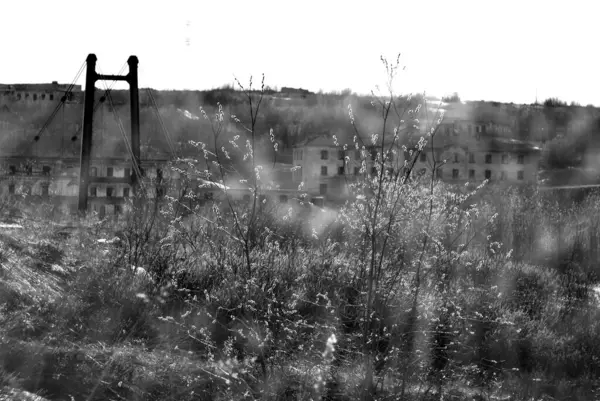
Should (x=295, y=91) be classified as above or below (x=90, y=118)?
above

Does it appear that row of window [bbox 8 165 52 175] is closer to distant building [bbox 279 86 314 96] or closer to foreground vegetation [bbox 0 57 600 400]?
foreground vegetation [bbox 0 57 600 400]

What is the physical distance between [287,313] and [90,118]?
1375 cm

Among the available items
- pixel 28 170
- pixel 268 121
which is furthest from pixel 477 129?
pixel 28 170

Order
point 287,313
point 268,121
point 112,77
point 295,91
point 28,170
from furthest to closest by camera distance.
Answer: 1. point 295,91
2. point 268,121
3. point 28,170
4. point 112,77
5. point 287,313

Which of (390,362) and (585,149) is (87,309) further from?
(585,149)

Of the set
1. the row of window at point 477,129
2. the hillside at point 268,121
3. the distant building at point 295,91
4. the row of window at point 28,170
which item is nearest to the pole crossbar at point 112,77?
the row of window at point 28,170

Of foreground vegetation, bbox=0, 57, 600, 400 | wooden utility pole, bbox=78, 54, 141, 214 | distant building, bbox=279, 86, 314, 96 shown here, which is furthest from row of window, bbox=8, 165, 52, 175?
distant building, bbox=279, 86, 314, 96

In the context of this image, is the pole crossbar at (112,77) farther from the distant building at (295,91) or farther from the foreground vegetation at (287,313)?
the distant building at (295,91)

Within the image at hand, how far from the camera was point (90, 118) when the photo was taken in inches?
728

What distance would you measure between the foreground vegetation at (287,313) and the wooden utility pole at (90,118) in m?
5.27

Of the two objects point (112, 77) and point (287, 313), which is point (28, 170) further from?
point (287, 313)

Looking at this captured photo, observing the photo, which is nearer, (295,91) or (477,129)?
(477,129)

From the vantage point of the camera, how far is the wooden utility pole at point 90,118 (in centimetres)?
1850

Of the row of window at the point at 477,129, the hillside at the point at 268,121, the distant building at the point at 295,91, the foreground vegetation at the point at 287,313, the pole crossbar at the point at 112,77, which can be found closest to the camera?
the foreground vegetation at the point at 287,313
